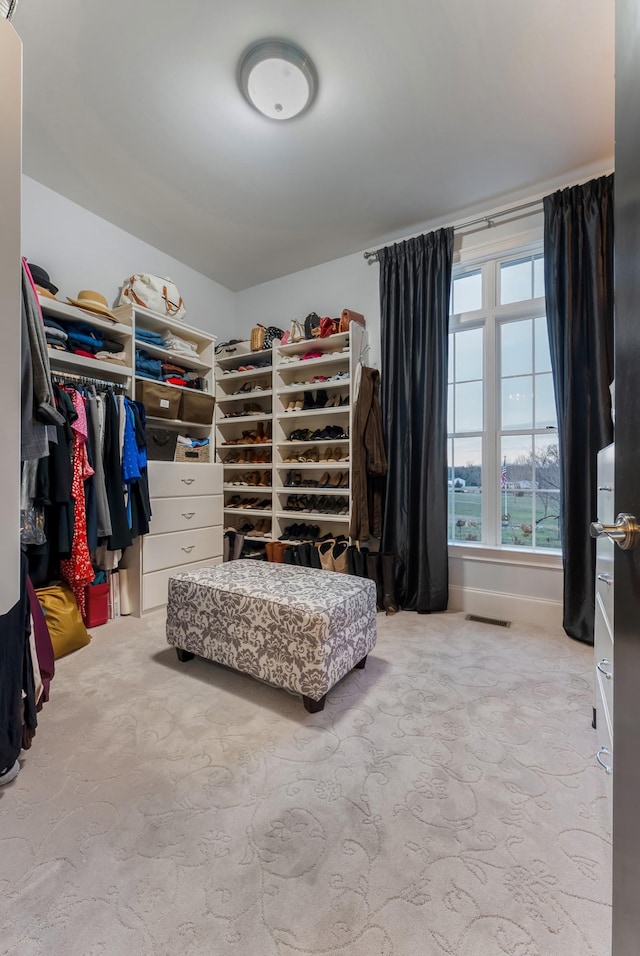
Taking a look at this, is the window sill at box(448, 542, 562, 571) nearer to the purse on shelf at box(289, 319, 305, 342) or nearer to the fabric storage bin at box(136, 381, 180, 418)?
the purse on shelf at box(289, 319, 305, 342)

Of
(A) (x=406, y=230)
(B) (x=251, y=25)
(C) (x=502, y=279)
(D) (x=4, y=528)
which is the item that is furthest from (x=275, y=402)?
(D) (x=4, y=528)

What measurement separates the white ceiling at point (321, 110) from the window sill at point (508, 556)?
94.4 inches

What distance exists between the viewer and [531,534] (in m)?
2.82

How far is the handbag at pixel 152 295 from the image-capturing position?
2.90 metres

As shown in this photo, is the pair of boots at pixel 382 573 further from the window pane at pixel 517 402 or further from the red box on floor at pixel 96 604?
the red box on floor at pixel 96 604

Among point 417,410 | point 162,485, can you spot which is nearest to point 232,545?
point 162,485

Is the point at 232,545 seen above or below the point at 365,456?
below

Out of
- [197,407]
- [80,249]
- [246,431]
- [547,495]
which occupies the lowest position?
[547,495]

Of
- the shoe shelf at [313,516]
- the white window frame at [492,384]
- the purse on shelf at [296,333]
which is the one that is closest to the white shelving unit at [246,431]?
the shoe shelf at [313,516]

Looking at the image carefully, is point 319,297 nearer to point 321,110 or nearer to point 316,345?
point 316,345

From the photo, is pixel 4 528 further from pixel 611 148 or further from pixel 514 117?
pixel 611 148

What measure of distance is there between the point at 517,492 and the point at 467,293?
1.56 m

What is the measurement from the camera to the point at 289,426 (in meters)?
3.69

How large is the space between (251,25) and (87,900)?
2.95m
